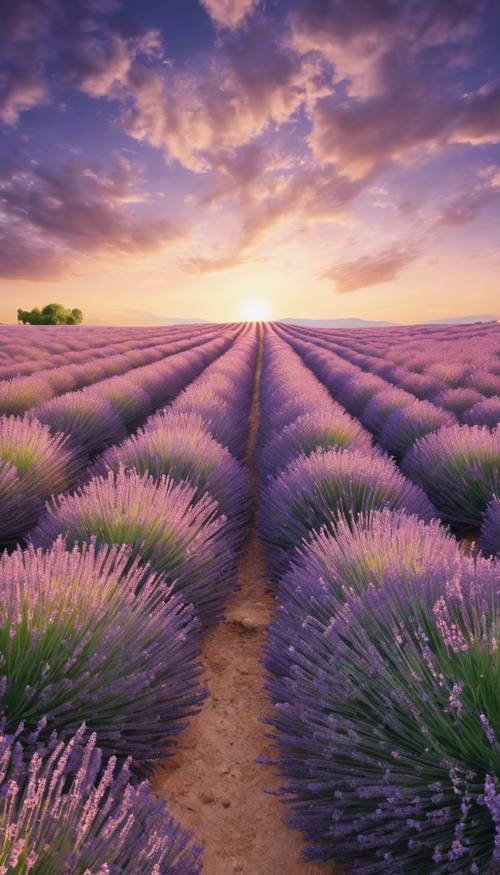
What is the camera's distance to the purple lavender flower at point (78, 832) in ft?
2.79

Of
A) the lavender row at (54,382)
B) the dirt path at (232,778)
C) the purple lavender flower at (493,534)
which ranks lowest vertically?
the dirt path at (232,778)

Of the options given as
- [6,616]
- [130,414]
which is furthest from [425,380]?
[6,616]

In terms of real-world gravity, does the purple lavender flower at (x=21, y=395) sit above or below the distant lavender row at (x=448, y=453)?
above

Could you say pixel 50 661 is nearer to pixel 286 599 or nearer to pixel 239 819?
pixel 239 819

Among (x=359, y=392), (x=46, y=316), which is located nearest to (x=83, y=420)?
(x=359, y=392)

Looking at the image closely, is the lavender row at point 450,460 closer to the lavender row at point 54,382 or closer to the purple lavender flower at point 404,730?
the purple lavender flower at point 404,730

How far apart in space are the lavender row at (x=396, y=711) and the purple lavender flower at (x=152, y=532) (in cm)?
51

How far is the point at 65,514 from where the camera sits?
2.32 metres

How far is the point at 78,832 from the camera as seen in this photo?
917 millimetres

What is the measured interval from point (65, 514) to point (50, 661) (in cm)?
100

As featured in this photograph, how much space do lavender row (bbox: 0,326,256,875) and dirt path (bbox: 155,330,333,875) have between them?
104 mm

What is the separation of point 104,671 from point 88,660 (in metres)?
0.06

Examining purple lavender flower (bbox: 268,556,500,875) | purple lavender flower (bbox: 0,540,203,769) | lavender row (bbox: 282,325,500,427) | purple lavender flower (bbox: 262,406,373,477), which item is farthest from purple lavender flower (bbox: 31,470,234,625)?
lavender row (bbox: 282,325,500,427)

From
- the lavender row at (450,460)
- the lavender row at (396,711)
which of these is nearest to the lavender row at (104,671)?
the lavender row at (396,711)
